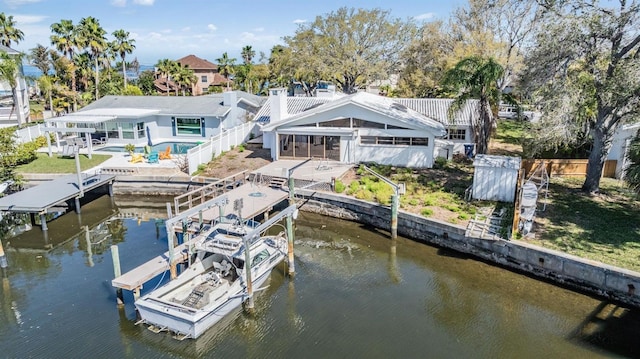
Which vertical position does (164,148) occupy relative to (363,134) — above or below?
below

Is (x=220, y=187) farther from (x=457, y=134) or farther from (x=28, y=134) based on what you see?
(x=28, y=134)

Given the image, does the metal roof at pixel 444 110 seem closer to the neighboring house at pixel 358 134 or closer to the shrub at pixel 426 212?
the neighboring house at pixel 358 134

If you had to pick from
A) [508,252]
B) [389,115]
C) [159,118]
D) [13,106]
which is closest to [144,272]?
[508,252]

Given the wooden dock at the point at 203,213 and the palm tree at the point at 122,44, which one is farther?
the palm tree at the point at 122,44

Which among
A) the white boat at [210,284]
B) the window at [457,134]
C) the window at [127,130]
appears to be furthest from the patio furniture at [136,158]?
the window at [457,134]

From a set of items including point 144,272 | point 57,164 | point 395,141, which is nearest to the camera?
point 144,272

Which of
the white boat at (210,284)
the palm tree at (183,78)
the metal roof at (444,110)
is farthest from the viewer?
the palm tree at (183,78)
